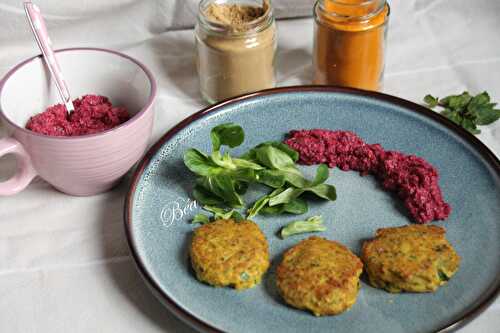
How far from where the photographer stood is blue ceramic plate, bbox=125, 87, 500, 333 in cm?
137

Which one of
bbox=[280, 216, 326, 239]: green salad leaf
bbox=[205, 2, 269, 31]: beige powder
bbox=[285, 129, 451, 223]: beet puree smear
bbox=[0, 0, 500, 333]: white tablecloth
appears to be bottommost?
bbox=[0, 0, 500, 333]: white tablecloth

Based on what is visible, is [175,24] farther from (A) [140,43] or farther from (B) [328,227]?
(B) [328,227]

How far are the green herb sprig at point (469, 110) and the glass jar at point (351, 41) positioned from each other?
0.21 m

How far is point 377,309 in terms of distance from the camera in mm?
1389

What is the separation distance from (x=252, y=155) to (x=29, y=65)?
0.64 m

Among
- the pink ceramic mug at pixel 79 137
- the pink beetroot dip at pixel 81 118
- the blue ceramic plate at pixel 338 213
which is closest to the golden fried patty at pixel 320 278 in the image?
the blue ceramic plate at pixel 338 213

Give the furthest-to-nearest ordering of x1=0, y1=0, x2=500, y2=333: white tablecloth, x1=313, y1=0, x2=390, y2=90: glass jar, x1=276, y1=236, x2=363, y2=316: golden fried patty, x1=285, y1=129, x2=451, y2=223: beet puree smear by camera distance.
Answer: x1=313, y1=0, x2=390, y2=90: glass jar
x1=285, y1=129, x2=451, y2=223: beet puree smear
x1=0, y1=0, x2=500, y2=333: white tablecloth
x1=276, y1=236, x2=363, y2=316: golden fried patty

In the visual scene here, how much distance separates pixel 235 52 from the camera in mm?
1928

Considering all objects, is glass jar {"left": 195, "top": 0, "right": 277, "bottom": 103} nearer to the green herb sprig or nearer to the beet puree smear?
the beet puree smear

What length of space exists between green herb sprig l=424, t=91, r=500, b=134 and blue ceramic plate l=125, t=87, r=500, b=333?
189mm

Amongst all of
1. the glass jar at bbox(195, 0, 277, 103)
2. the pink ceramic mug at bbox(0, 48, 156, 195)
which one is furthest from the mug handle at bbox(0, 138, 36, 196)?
the glass jar at bbox(195, 0, 277, 103)

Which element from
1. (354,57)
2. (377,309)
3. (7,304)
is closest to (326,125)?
(354,57)

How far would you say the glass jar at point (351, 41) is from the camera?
1.92m

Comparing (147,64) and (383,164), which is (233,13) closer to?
(147,64)
